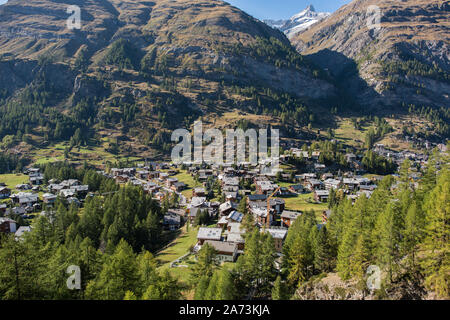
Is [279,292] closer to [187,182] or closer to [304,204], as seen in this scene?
[304,204]

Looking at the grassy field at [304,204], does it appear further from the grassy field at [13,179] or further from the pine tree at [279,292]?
the grassy field at [13,179]

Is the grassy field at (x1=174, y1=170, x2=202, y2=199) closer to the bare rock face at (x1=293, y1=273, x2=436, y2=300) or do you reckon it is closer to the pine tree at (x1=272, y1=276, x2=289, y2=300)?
the pine tree at (x1=272, y1=276, x2=289, y2=300)

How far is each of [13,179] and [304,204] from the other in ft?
440

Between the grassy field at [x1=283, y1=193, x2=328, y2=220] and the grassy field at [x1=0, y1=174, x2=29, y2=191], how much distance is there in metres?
116

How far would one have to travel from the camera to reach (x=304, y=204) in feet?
302

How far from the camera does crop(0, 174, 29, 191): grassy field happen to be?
405ft

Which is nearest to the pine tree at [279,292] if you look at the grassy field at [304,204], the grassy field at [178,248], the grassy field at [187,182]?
the grassy field at [178,248]

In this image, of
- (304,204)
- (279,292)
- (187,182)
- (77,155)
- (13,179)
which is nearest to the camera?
(279,292)

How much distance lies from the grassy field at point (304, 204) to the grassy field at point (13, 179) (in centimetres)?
11619

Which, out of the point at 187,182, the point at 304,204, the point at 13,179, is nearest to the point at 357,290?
the point at 304,204

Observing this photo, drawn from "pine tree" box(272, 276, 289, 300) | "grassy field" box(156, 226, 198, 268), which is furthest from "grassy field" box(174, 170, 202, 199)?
"pine tree" box(272, 276, 289, 300)
